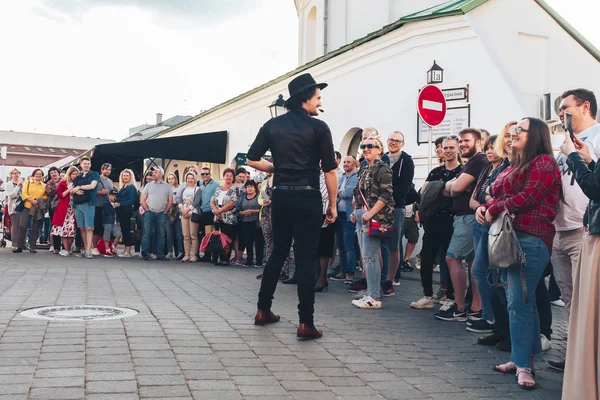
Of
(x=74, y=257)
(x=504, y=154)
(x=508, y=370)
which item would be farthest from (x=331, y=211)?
(x=74, y=257)

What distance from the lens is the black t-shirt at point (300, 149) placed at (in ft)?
19.0

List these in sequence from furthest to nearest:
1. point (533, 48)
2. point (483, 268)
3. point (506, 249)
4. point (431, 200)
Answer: point (533, 48), point (431, 200), point (483, 268), point (506, 249)

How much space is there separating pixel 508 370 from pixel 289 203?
221cm

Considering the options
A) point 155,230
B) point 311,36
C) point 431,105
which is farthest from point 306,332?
point 311,36

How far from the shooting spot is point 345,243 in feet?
34.9

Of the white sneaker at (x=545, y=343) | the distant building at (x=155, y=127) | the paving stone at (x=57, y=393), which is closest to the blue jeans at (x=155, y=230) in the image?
the white sneaker at (x=545, y=343)

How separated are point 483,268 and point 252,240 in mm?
8273

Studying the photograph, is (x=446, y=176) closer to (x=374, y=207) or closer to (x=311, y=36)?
(x=374, y=207)

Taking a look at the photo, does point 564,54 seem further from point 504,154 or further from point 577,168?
point 577,168

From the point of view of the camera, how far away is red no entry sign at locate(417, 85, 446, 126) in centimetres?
1180

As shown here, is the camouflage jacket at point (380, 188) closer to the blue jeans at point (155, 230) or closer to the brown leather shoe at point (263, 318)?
the brown leather shoe at point (263, 318)

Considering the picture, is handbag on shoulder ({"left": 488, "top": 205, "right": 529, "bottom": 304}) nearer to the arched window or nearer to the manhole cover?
the manhole cover

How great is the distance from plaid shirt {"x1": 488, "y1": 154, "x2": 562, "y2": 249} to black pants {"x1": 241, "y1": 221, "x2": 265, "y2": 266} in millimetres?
9152

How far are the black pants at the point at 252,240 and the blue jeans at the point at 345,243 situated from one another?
290 centimetres
